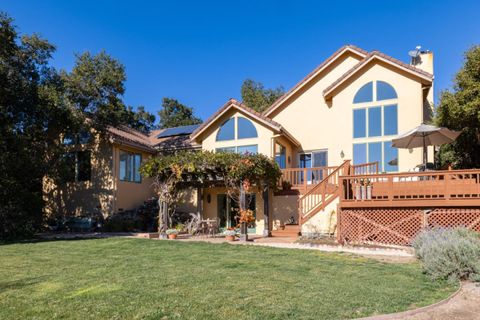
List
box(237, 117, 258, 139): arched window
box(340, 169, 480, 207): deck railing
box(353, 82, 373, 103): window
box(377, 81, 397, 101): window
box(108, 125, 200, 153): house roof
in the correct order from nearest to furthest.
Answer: box(340, 169, 480, 207): deck railing → box(377, 81, 397, 101): window → box(353, 82, 373, 103): window → box(237, 117, 258, 139): arched window → box(108, 125, 200, 153): house roof

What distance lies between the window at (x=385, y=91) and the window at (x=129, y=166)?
12850mm

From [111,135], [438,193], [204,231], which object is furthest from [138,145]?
[438,193]

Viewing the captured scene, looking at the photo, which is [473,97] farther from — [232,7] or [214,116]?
[232,7]

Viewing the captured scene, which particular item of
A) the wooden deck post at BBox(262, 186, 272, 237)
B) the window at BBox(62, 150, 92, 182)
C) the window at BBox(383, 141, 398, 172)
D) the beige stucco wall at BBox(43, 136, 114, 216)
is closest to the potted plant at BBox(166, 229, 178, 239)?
the wooden deck post at BBox(262, 186, 272, 237)

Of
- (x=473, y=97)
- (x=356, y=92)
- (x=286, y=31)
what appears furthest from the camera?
(x=286, y=31)

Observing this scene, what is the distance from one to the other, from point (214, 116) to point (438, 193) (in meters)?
10.4

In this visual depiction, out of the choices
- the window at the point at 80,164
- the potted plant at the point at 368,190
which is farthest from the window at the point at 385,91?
the window at the point at 80,164

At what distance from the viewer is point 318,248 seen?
1184 cm

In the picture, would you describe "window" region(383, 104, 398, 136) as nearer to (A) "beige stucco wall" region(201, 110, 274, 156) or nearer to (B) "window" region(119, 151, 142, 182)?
(A) "beige stucco wall" region(201, 110, 274, 156)

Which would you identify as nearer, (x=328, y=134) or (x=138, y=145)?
(x=328, y=134)

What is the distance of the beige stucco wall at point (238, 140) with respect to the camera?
704 inches

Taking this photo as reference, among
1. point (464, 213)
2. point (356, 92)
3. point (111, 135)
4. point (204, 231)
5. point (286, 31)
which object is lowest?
point (204, 231)

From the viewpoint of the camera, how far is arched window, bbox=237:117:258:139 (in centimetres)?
1831

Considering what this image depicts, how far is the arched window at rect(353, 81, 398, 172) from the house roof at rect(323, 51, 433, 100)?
0.88 meters
